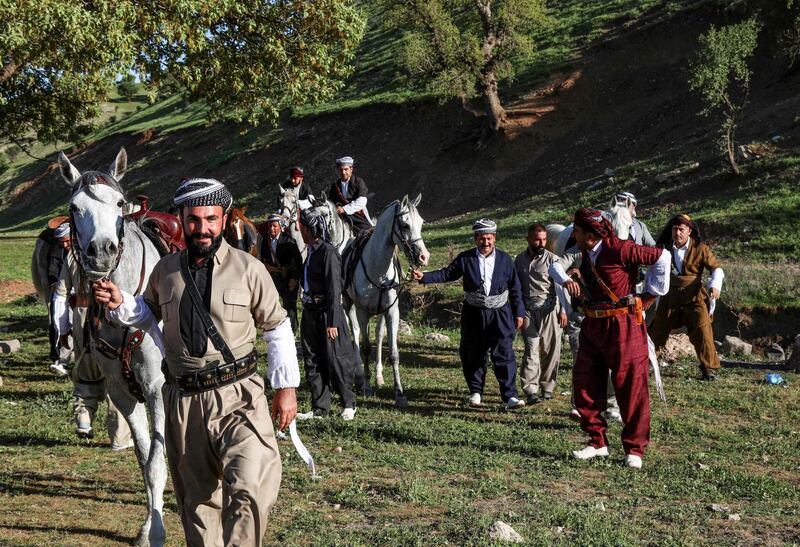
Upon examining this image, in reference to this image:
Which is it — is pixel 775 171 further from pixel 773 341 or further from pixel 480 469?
pixel 480 469

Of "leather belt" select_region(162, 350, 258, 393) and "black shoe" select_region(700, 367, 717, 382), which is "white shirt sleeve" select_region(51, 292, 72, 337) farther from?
"black shoe" select_region(700, 367, 717, 382)

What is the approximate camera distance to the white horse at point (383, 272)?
10.3 meters

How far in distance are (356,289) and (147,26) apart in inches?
217

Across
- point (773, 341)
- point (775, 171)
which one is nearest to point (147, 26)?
point (773, 341)

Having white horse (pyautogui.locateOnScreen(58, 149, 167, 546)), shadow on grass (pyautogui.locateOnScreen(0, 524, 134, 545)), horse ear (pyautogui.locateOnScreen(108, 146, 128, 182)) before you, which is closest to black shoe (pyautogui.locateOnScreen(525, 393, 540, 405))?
white horse (pyautogui.locateOnScreen(58, 149, 167, 546))

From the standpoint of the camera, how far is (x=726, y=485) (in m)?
6.98

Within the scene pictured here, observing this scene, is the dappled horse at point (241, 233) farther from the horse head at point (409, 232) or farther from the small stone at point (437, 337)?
the small stone at point (437, 337)

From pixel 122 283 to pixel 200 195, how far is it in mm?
1594

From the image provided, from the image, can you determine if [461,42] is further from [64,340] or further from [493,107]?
[64,340]

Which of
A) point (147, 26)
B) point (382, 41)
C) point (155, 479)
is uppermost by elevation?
point (382, 41)

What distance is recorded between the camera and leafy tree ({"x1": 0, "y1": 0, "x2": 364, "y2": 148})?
1232 centimetres

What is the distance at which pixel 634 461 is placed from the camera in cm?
748

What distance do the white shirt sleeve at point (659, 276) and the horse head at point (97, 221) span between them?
4.63m

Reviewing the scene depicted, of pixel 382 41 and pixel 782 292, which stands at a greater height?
pixel 382 41
